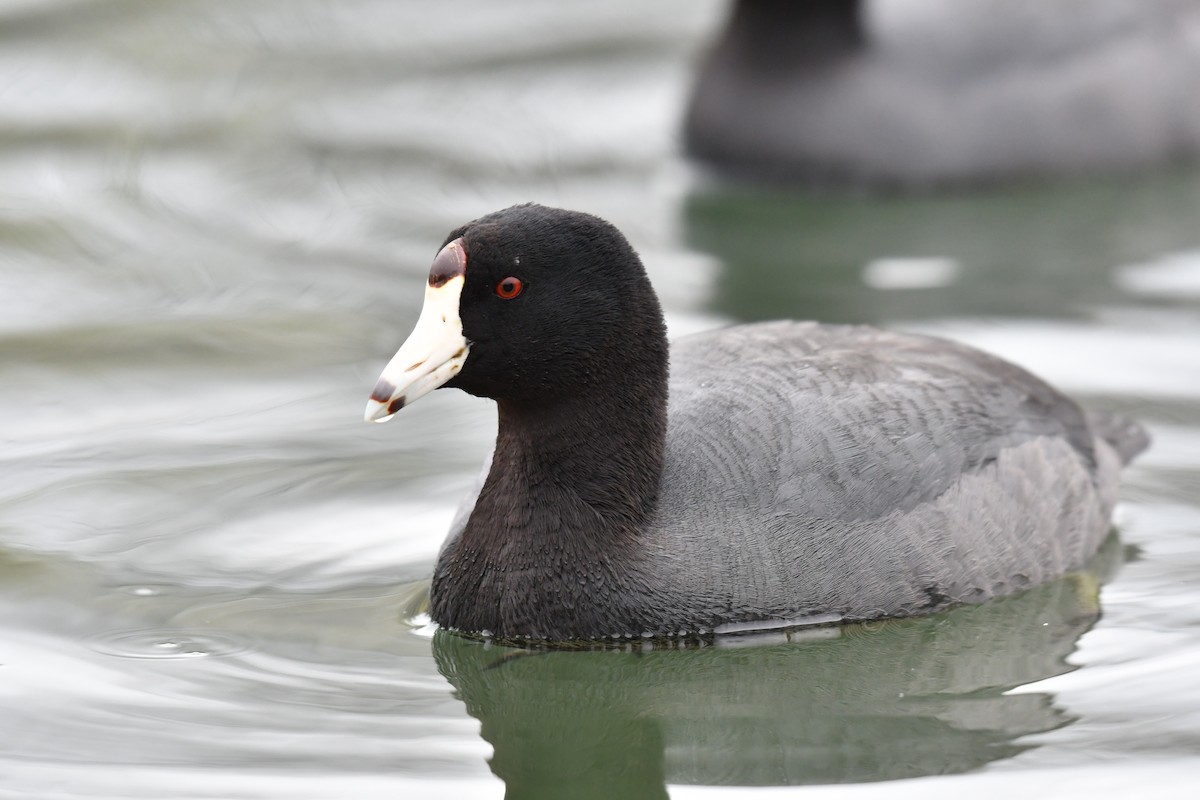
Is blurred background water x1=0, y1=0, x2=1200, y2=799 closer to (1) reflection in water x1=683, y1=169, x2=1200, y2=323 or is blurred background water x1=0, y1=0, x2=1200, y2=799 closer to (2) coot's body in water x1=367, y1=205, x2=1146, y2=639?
(1) reflection in water x1=683, y1=169, x2=1200, y2=323

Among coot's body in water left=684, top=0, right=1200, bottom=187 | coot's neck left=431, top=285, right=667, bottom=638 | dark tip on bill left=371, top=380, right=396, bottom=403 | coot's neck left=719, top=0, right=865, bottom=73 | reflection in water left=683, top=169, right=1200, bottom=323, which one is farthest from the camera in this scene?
coot's neck left=719, top=0, right=865, bottom=73

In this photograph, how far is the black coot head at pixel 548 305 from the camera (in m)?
5.52

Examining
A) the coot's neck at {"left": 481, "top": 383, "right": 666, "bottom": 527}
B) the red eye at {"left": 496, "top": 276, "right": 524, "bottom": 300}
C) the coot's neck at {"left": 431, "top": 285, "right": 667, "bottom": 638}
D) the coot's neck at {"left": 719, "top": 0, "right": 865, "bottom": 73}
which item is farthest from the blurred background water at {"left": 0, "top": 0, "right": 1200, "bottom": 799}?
the red eye at {"left": 496, "top": 276, "right": 524, "bottom": 300}

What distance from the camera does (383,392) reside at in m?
5.32

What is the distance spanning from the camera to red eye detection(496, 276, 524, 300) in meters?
5.53

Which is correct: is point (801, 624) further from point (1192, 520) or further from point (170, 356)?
point (170, 356)

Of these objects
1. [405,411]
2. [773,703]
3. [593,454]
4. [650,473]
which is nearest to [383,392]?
[593,454]

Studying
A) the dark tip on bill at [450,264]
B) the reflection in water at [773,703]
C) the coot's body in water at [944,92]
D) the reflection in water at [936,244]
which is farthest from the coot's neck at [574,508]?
the coot's body in water at [944,92]

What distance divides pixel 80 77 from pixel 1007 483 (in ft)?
23.9

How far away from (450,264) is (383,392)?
410mm

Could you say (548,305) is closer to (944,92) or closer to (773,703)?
(773,703)

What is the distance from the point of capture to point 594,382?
5.74 metres

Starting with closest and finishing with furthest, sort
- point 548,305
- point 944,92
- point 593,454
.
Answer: point 548,305 < point 593,454 < point 944,92

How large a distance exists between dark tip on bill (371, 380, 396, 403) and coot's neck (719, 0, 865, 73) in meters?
6.20
